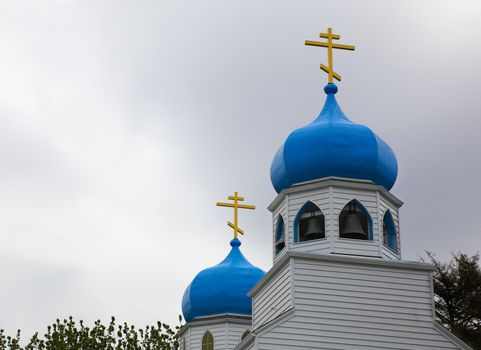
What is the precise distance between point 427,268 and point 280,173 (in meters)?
3.82

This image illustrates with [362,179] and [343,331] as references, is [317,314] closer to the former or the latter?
[343,331]

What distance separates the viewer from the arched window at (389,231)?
2233 centimetres

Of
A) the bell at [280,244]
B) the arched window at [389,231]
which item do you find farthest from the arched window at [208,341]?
the arched window at [389,231]

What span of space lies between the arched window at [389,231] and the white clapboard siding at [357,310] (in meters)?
1.21

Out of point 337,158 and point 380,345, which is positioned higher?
point 337,158

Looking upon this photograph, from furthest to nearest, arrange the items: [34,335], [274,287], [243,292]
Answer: [243,292] < [34,335] < [274,287]

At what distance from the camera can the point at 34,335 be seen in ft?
78.5

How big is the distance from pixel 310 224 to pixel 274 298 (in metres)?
1.76

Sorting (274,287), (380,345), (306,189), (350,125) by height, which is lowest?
(380,345)

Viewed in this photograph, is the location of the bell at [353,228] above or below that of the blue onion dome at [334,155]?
below

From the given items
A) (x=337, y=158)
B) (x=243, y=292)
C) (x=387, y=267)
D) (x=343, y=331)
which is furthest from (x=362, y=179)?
(x=243, y=292)

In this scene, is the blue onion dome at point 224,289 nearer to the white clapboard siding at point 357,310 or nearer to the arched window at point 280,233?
the arched window at point 280,233

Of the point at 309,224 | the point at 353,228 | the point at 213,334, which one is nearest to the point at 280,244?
the point at 309,224

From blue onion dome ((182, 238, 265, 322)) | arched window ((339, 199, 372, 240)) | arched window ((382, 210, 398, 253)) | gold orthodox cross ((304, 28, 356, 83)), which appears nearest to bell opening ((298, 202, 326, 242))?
arched window ((339, 199, 372, 240))
